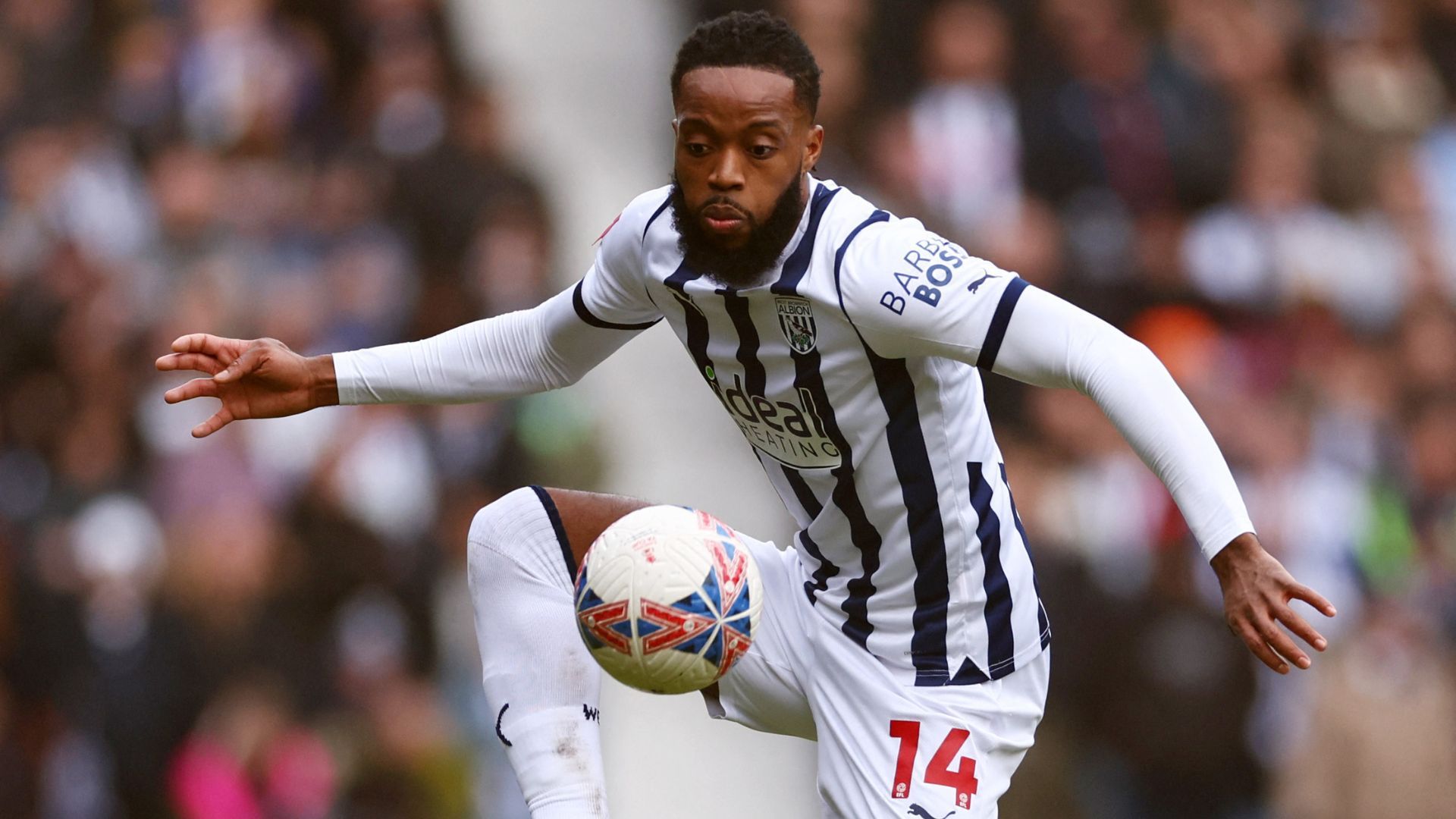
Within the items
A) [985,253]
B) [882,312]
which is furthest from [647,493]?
[882,312]

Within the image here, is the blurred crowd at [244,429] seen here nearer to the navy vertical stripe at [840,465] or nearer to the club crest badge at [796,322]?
the navy vertical stripe at [840,465]

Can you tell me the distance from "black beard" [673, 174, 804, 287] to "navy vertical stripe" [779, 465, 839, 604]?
65 centimetres

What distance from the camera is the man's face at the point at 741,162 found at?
195 inches

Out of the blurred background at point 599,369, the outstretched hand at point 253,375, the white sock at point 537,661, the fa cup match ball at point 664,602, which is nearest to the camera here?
the fa cup match ball at point 664,602

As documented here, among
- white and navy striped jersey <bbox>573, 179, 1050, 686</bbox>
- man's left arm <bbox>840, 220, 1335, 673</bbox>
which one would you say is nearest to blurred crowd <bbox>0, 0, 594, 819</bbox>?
white and navy striped jersey <bbox>573, 179, 1050, 686</bbox>

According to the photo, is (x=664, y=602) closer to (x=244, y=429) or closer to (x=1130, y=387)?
(x=1130, y=387)

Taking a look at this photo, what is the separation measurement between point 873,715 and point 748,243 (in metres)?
1.41

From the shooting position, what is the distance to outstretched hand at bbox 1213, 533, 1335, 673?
445 centimetres

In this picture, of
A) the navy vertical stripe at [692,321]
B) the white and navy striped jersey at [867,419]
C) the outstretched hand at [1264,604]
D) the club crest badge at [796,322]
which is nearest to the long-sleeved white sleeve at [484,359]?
the white and navy striped jersey at [867,419]

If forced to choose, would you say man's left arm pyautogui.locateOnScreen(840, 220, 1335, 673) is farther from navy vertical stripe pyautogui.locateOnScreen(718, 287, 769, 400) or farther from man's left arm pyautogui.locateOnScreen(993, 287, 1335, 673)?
navy vertical stripe pyautogui.locateOnScreen(718, 287, 769, 400)

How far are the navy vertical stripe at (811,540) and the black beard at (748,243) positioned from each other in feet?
2.15

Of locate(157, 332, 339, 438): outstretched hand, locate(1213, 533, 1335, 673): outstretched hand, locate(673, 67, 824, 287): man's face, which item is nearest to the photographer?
locate(1213, 533, 1335, 673): outstretched hand

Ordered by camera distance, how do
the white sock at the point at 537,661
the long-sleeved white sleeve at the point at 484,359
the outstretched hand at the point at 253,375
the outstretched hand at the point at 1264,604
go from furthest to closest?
the long-sleeved white sleeve at the point at 484,359 < the outstretched hand at the point at 253,375 < the white sock at the point at 537,661 < the outstretched hand at the point at 1264,604

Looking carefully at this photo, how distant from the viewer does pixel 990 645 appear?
5414 mm
